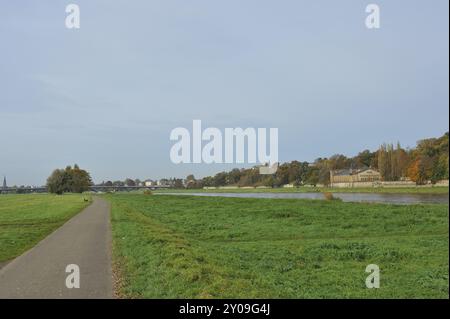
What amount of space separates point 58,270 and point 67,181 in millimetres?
127571

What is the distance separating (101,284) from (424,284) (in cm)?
753

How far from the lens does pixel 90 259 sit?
45.8 feet

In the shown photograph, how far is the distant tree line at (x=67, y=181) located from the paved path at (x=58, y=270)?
387 ft

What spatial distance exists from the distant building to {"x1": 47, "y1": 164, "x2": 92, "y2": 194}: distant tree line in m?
77.4

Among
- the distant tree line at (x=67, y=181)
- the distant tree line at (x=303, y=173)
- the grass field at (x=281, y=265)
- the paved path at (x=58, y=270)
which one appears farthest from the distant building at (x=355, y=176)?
the distant tree line at (x=67, y=181)

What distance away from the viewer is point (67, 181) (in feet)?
434

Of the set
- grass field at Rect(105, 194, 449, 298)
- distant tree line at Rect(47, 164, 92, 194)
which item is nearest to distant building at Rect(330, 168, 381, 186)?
grass field at Rect(105, 194, 449, 298)

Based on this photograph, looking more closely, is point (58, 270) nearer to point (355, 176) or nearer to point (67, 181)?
point (355, 176)

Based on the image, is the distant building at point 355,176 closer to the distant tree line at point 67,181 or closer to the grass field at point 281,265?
the grass field at point 281,265

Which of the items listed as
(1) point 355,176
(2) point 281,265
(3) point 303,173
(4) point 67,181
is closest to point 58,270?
(2) point 281,265
